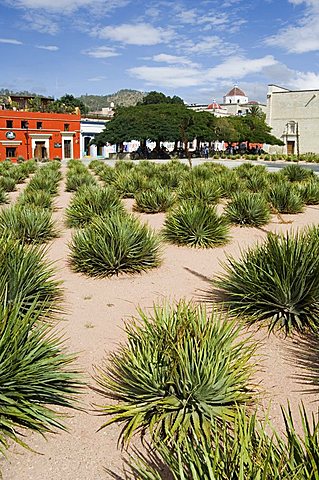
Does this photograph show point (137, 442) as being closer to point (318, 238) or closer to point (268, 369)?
point (268, 369)

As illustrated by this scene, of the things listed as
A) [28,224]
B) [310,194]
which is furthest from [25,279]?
[310,194]

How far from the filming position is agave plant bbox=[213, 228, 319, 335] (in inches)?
217

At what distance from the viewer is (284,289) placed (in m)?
5.54

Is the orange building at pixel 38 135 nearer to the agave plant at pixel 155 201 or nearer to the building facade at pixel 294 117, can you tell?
the building facade at pixel 294 117

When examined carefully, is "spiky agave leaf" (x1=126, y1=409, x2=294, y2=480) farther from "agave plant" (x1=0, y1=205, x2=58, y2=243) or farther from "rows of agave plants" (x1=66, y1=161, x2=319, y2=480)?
"agave plant" (x1=0, y1=205, x2=58, y2=243)

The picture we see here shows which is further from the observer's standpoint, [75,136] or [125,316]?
[75,136]

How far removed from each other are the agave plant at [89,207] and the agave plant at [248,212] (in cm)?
268

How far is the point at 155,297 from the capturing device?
21.8 feet

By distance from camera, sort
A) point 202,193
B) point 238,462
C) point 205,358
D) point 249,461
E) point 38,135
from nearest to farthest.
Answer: point 249,461 → point 238,462 → point 205,358 → point 202,193 → point 38,135

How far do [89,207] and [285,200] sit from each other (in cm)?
537

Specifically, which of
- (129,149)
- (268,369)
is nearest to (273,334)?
(268,369)

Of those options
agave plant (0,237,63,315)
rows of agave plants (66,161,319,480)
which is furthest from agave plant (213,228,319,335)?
agave plant (0,237,63,315)

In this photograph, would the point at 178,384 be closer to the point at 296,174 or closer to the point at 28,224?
the point at 28,224

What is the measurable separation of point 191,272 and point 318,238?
229cm
